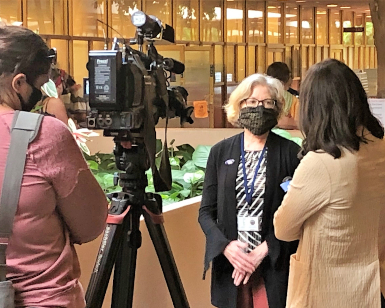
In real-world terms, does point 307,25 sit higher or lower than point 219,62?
higher

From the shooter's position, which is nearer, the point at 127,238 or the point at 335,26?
the point at 127,238

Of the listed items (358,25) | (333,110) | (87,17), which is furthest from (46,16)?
(358,25)

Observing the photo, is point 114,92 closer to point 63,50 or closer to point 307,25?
point 63,50

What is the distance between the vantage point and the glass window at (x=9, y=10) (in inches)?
385

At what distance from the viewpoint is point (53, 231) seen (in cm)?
148

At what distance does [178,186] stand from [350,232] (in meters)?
2.19

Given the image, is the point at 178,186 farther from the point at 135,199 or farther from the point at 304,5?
the point at 304,5

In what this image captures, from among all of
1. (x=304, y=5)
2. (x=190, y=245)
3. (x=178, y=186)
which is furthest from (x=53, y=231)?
(x=304, y=5)

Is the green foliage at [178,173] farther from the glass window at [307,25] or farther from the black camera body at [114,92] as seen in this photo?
the glass window at [307,25]

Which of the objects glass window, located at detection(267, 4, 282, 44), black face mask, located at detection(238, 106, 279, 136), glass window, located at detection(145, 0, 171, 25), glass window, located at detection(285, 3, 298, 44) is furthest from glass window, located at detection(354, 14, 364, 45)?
black face mask, located at detection(238, 106, 279, 136)

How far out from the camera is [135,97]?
2.04 metres

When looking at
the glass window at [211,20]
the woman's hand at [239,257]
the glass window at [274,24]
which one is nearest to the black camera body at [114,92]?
the woman's hand at [239,257]

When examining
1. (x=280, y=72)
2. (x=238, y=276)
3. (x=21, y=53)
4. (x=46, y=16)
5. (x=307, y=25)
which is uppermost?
(x=307, y=25)

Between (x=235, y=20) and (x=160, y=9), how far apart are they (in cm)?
248
